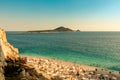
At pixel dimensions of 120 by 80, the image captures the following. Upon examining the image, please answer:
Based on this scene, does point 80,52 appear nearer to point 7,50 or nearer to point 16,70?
point 7,50

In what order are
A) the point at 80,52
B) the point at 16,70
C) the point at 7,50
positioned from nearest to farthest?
the point at 16,70, the point at 7,50, the point at 80,52

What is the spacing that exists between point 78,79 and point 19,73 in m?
15.7

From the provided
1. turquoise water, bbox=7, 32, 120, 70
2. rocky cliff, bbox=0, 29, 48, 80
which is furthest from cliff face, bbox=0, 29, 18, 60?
turquoise water, bbox=7, 32, 120, 70

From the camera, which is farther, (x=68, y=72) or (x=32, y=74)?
(x=68, y=72)

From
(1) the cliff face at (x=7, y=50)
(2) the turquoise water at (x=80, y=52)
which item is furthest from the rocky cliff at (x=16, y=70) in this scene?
(2) the turquoise water at (x=80, y=52)

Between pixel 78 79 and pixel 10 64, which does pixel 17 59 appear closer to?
pixel 10 64

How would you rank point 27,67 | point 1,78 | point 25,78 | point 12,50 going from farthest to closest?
point 12,50 → point 27,67 → point 25,78 → point 1,78

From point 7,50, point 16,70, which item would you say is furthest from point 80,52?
point 16,70

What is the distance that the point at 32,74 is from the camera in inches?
382

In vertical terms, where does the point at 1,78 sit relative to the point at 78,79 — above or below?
above

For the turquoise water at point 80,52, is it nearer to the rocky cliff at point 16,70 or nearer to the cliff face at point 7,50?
the cliff face at point 7,50

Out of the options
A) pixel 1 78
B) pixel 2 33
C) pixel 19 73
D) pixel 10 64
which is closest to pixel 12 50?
pixel 2 33

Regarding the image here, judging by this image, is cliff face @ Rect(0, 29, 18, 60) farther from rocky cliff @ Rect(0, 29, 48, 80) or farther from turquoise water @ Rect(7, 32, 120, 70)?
turquoise water @ Rect(7, 32, 120, 70)

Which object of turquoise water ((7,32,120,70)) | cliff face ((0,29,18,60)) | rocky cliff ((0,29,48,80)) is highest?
cliff face ((0,29,18,60))
